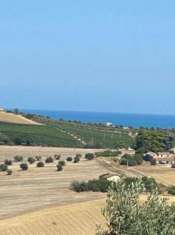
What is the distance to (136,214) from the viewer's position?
27703mm

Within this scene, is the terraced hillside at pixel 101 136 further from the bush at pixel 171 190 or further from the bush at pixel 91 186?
the bush at pixel 91 186

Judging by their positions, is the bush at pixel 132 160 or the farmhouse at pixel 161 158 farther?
the farmhouse at pixel 161 158

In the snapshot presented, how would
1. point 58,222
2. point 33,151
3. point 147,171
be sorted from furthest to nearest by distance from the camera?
point 33,151 < point 147,171 < point 58,222

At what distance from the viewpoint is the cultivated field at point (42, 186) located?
197 ft

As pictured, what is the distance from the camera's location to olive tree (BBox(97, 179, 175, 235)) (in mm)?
27281

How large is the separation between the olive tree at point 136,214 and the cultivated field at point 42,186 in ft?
82.8

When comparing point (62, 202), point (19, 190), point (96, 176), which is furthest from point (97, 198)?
point (96, 176)

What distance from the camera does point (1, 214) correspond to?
178 ft

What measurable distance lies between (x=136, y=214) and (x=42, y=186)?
45.4 meters

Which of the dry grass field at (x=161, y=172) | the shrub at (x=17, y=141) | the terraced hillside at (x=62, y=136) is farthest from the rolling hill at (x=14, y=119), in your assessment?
the dry grass field at (x=161, y=172)

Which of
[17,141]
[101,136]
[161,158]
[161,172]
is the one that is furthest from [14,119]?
[161,172]

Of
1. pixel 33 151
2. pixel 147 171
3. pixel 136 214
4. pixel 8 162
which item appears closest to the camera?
pixel 136 214

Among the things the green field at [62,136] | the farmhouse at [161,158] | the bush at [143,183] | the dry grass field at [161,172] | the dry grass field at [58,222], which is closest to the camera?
the bush at [143,183]

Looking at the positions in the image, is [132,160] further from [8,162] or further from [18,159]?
[8,162]
